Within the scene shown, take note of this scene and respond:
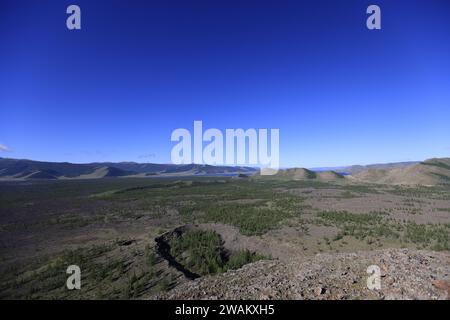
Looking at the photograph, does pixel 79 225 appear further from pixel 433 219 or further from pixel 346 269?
pixel 433 219

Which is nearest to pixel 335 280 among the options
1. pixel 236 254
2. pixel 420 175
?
→ pixel 236 254

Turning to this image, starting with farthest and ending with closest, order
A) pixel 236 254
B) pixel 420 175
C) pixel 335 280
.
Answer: pixel 420 175, pixel 236 254, pixel 335 280

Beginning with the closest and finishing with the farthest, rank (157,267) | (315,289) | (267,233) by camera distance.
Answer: (315,289) < (157,267) < (267,233)

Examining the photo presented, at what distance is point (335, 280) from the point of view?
26.1 ft

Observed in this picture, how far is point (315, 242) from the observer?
1831cm

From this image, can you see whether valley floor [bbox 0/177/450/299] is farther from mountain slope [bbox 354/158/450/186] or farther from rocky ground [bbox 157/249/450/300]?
mountain slope [bbox 354/158/450/186]

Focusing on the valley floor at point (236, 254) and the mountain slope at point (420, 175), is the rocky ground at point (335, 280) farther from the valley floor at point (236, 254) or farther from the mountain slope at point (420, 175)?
the mountain slope at point (420, 175)

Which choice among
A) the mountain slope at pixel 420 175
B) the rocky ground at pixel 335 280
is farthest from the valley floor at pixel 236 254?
the mountain slope at pixel 420 175

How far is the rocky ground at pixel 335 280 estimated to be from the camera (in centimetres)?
686

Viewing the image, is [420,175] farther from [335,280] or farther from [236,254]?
[335,280]
